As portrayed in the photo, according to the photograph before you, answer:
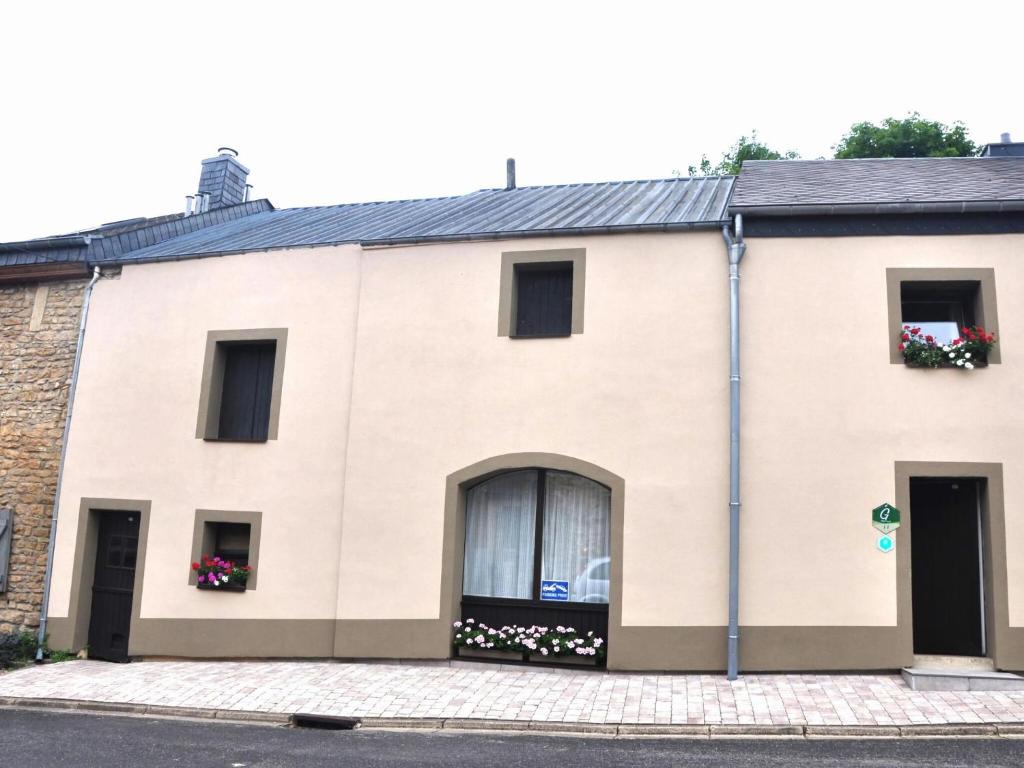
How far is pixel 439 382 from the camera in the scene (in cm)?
1172

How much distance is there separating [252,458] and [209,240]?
172 inches

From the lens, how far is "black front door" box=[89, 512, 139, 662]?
497 inches

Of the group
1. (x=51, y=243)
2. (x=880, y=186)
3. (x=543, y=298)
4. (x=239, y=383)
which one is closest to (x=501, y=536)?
(x=543, y=298)

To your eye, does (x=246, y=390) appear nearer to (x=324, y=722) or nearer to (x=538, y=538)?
(x=538, y=538)

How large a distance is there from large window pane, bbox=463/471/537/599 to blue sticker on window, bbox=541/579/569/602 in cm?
18

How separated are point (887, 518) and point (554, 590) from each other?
3966 millimetres

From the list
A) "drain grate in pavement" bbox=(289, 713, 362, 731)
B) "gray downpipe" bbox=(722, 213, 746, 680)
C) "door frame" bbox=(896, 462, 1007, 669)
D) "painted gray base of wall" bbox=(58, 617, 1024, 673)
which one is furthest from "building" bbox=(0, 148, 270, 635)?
"door frame" bbox=(896, 462, 1007, 669)

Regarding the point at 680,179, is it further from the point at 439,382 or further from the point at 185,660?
the point at 185,660

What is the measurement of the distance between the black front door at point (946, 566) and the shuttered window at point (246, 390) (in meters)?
8.57

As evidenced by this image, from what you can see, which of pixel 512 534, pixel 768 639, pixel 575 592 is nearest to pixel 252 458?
pixel 512 534

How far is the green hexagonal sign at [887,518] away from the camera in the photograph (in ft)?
32.7

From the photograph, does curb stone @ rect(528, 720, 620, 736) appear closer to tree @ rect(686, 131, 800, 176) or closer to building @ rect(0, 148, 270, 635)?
building @ rect(0, 148, 270, 635)

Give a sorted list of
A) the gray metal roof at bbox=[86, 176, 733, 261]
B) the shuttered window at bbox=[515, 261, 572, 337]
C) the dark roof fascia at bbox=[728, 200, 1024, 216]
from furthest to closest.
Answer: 1. the gray metal roof at bbox=[86, 176, 733, 261]
2. the shuttered window at bbox=[515, 261, 572, 337]
3. the dark roof fascia at bbox=[728, 200, 1024, 216]

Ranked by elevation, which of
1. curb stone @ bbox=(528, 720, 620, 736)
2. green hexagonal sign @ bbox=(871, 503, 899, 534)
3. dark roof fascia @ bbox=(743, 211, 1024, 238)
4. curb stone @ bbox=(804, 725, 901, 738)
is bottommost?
curb stone @ bbox=(528, 720, 620, 736)
